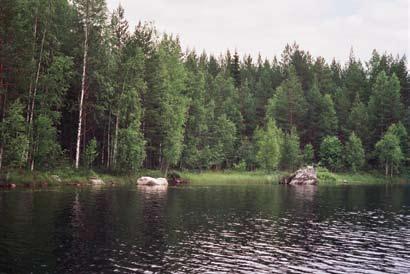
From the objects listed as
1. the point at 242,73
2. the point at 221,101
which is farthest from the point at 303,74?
the point at 221,101

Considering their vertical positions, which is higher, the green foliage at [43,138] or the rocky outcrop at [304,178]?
the green foliage at [43,138]

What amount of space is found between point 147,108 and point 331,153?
5588 centimetres

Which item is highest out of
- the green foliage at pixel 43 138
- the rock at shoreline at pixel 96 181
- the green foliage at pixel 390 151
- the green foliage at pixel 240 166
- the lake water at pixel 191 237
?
the green foliage at pixel 390 151

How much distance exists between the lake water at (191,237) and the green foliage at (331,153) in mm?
69275

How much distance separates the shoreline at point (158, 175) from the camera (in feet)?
176

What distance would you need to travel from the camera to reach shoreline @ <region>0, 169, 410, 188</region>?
53.6m

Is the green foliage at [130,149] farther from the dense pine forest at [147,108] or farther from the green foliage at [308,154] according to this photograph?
the green foliage at [308,154]


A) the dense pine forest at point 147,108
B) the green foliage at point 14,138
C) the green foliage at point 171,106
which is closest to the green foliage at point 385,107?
the dense pine forest at point 147,108

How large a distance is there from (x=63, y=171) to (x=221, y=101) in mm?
62984

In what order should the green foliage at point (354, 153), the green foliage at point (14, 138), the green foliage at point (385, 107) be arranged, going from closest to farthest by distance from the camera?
the green foliage at point (14, 138), the green foliage at point (354, 153), the green foliage at point (385, 107)

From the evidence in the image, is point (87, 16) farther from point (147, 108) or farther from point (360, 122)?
point (360, 122)

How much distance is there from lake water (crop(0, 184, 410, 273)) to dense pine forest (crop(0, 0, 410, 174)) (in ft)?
54.8

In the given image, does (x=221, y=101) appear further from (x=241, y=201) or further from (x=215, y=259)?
(x=215, y=259)

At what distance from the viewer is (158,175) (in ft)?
252
